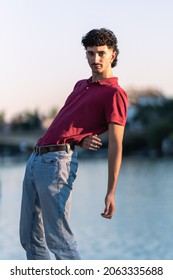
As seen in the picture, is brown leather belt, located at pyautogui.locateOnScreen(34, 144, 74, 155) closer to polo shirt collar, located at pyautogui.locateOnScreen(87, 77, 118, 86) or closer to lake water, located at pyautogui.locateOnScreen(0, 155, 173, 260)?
polo shirt collar, located at pyautogui.locateOnScreen(87, 77, 118, 86)

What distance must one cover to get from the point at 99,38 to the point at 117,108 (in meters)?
0.30

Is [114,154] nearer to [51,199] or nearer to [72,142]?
[72,142]

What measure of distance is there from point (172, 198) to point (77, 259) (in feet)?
92.4

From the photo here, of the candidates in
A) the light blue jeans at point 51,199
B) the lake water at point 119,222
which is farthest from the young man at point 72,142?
the lake water at point 119,222

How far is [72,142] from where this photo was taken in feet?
13.5

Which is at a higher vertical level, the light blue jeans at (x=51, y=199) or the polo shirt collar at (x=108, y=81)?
the polo shirt collar at (x=108, y=81)

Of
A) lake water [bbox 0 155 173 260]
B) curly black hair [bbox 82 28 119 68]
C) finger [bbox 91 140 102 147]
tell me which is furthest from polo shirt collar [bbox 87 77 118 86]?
lake water [bbox 0 155 173 260]

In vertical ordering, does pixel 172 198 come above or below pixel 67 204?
below

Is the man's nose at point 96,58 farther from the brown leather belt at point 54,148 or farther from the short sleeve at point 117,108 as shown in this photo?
the brown leather belt at point 54,148

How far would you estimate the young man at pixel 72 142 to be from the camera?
4047 millimetres

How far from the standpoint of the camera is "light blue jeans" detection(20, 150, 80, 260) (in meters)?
4.06

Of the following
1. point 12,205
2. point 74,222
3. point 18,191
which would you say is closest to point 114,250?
point 74,222

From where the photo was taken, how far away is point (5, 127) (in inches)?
3371
